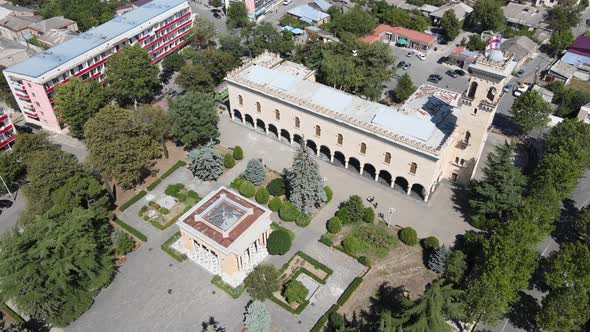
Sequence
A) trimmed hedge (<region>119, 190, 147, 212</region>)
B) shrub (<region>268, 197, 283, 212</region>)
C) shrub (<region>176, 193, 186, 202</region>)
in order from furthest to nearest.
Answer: shrub (<region>176, 193, 186, 202</region>), trimmed hedge (<region>119, 190, 147, 212</region>), shrub (<region>268, 197, 283, 212</region>)

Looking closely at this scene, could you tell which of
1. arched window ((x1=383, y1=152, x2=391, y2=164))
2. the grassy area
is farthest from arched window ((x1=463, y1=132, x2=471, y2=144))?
the grassy area

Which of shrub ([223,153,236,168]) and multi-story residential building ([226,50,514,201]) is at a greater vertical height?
multi-story residential building ([226,50,514,201])

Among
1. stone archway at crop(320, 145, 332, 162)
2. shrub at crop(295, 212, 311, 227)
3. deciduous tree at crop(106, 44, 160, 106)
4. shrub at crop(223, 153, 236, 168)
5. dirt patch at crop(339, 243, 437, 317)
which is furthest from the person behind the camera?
deciduous tree at crop(106, 44, 160, 106)

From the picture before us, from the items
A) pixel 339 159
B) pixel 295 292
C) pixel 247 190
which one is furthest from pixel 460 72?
pixel 295 292

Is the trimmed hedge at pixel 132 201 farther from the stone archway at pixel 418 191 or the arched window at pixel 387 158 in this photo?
the stone archway at pixel 418 191

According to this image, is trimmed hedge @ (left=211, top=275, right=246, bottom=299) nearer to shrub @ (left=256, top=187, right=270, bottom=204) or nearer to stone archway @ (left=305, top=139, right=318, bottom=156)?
shrub @ (left=256, top=187, right=270, bottom=204)

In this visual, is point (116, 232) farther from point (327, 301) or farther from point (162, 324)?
point (327, 301)

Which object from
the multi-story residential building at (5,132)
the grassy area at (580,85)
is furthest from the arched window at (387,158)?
the multi-story residential building at (5,132)

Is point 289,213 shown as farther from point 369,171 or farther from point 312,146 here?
point 312,146
